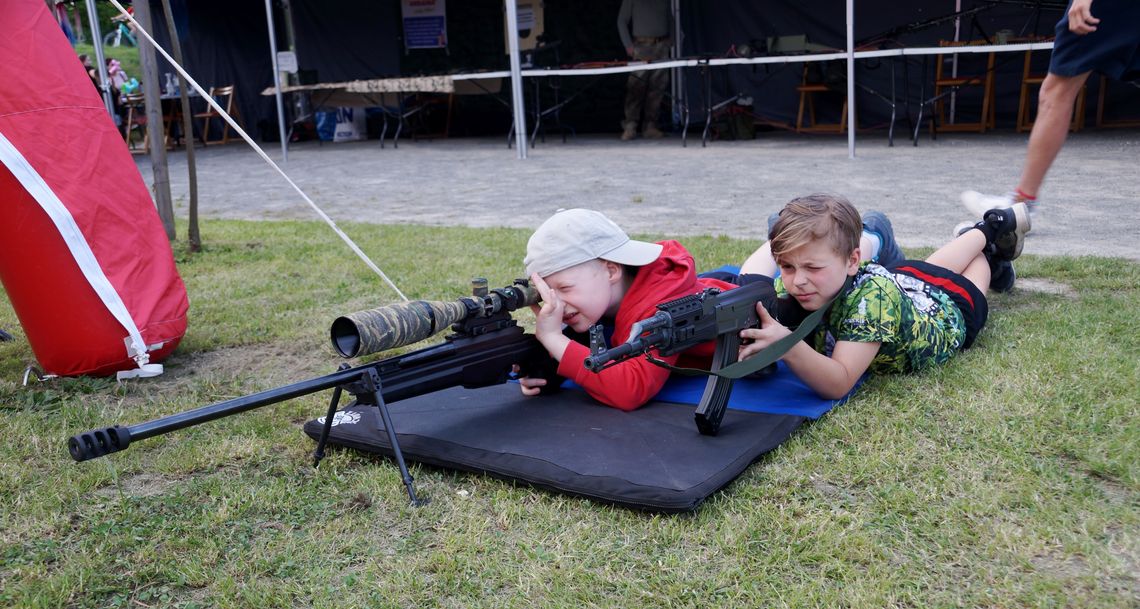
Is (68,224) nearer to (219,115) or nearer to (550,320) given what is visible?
(550,320)

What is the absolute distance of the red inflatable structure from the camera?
11.7ft

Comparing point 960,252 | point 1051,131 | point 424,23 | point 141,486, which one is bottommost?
point 141,486

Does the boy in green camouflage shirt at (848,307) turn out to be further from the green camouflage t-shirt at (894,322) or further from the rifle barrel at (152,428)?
the rifle barrel at (152,428)

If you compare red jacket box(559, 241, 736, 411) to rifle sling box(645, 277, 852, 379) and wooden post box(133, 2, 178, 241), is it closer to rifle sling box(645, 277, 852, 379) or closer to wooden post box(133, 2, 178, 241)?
rifle sling box(645, 277, 852, 379)

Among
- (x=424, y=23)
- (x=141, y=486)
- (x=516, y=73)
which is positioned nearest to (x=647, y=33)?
(x=516, y=73)

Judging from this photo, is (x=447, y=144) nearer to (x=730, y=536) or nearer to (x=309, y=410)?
(x=309, y=410)

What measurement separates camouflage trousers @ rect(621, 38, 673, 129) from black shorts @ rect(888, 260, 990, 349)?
1040 centimetres

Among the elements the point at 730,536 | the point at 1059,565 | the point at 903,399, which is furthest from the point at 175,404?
the point at 1059,565

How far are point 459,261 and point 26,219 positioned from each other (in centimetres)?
273

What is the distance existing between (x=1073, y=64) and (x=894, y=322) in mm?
2453

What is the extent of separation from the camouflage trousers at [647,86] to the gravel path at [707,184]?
3.91 ft

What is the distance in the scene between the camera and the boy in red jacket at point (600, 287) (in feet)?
9.44

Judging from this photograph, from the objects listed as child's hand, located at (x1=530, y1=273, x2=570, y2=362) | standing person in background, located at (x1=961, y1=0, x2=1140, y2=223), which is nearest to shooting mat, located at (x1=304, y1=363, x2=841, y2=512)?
child's hand, located at (x1=530, y1=273, x2=570, y2=362)

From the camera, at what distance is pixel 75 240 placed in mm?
3609
